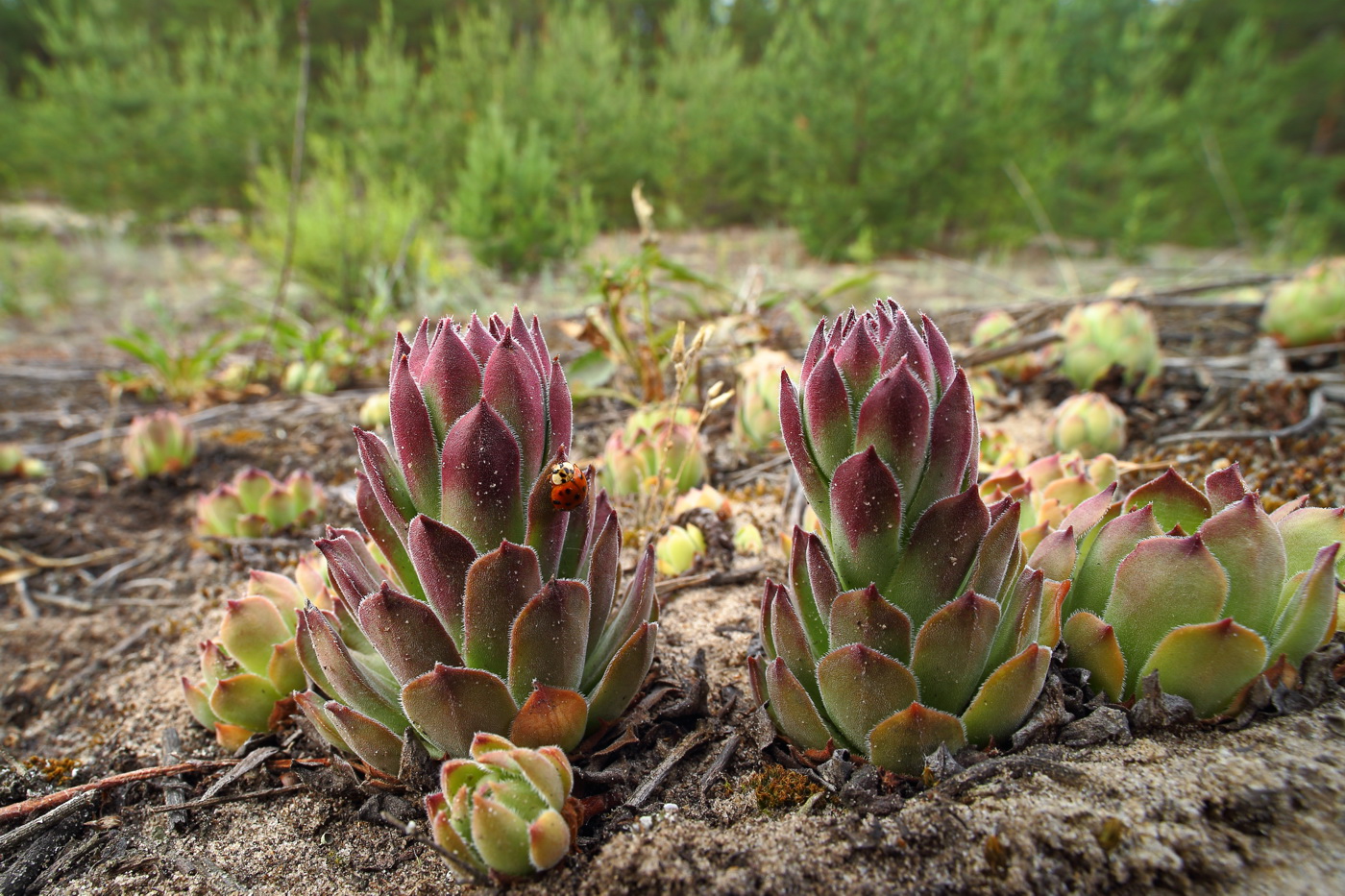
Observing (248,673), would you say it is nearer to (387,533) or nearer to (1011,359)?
(387,533)

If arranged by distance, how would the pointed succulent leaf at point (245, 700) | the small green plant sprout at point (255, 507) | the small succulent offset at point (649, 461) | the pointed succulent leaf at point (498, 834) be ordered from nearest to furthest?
the pointed succulent leaf at point (498, 834) < the pointed succulent leaf at point (245, 700) < the small succulent offset at point (649, 461) < the small green plant sprout at point (255, 507)

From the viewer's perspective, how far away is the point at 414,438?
3.41 ft

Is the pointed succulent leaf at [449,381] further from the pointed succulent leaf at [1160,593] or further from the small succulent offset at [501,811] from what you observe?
the pointed succulent leaf at [1160,593]

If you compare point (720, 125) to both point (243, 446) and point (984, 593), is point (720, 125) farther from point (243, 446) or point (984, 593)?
point (984, 593)

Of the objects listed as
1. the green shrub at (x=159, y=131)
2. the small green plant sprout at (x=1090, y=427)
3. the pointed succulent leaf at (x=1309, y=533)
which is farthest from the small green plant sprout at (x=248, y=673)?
the green shrub at (x=159, y=131)

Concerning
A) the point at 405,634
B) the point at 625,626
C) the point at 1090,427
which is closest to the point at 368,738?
the point at 405,634

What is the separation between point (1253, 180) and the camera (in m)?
15.4

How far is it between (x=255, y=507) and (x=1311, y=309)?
3999 mm

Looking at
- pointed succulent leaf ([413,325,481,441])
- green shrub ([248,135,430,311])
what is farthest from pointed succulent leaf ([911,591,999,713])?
green shrub ([248,135,430,311])

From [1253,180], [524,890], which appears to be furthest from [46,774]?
[1253,180]

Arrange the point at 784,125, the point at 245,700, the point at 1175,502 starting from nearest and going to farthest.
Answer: the point at 1175,502 → the point at 245,700 → the point at 784,125

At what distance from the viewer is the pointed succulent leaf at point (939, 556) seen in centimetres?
96

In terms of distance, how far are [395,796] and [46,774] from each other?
0.79 meters

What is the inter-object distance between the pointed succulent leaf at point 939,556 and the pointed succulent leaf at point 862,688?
0.32 feet
